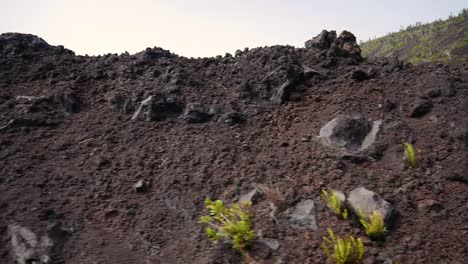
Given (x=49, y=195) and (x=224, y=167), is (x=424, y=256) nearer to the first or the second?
(x=224, y=167)

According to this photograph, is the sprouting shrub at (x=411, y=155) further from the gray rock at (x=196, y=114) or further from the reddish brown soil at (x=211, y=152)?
the gray rock at (x=196, y=114)

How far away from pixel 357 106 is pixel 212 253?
2.90m

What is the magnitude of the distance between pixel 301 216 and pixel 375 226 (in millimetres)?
738

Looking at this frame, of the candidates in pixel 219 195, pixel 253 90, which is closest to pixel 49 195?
pixel 219 195

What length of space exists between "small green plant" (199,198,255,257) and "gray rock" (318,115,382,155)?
4.89 feet

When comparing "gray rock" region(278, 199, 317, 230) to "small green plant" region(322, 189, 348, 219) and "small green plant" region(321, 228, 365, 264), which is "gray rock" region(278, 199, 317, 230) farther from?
"small green plant" region(321, 228, 365, 264)

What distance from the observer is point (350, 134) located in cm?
464

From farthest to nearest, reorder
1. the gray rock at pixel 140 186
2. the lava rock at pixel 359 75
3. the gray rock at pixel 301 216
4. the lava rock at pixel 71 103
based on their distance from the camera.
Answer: the lava rock at pixel 71 103 < the lava rock at pixel 359 75 < the gray rock at pixel 140 186 < the gray rock at pixel 301 216

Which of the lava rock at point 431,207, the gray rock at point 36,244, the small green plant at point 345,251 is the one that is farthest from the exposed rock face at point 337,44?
the gray rock at point 36,244

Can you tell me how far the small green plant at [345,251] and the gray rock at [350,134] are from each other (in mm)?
1461

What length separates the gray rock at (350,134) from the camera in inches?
178

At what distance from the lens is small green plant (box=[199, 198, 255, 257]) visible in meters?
3.41

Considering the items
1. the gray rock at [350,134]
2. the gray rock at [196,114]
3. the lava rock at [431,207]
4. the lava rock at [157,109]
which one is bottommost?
the lava rock at [431,207]

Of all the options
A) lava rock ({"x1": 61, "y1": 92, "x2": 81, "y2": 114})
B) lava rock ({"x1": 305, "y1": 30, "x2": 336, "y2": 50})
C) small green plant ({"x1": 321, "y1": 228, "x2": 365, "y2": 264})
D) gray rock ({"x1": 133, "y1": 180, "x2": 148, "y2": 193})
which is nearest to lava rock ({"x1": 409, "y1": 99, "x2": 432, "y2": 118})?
small green plant ({"x1": 321, "y1": 228, "x2": 365, "y2": 264})
